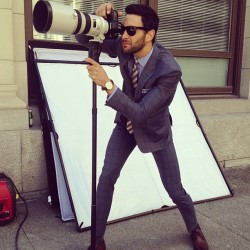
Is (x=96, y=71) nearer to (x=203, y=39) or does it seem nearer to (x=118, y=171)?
(x=118, y=171)

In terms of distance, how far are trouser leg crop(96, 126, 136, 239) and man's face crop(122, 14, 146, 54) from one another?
70 cm

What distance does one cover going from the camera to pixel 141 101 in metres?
2.50

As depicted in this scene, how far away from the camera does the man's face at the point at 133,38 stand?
2537 millimetres

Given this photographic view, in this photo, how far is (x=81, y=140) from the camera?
3979 millimetres

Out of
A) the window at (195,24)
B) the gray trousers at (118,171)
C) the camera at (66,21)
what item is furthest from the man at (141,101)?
the window at (195,24)

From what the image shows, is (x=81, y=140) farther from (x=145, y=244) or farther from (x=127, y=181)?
(x=145, y=244)

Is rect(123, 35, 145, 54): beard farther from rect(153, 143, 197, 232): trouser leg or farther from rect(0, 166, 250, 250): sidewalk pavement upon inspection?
rect(0, 166, 250, 250): sidewalk pavement

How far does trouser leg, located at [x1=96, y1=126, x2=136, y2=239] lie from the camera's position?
9.36 ft

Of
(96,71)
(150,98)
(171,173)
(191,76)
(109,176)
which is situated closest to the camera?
(96,71)

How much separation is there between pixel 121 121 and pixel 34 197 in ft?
5.98

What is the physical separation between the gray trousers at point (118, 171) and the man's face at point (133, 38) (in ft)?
2.24

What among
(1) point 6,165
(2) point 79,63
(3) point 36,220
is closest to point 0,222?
(3) point 36,220

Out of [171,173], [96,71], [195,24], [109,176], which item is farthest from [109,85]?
[195,24]

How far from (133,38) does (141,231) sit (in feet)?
6.25
